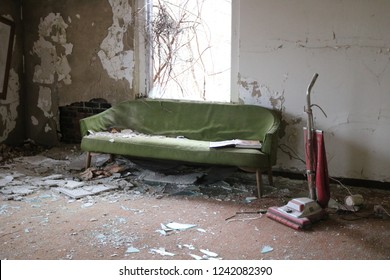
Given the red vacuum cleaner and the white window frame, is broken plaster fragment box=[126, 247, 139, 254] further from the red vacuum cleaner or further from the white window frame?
the white window frame

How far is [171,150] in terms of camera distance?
489cm

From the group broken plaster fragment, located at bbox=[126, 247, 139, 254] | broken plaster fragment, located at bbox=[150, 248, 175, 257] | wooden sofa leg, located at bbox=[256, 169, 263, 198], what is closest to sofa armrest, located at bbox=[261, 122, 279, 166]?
wooden sofa leg, located at bbox=[256, 169, 263, 198]

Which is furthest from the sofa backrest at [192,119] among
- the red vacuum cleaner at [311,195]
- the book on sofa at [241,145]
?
the red vacuum cleaner at [311,195]

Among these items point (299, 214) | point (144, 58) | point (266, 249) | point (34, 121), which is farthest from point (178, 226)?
point (34, 121)

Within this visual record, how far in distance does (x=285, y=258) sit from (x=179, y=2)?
3664 millimetres

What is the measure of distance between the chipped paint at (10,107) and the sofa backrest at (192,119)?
1730 mm

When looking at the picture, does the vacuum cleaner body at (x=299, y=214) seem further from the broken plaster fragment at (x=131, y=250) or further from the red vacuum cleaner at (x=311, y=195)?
the broken plaster fragment at (x=131, y=250)

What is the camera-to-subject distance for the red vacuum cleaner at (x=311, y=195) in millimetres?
3867

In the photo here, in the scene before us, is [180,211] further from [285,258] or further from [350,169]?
[350,169]

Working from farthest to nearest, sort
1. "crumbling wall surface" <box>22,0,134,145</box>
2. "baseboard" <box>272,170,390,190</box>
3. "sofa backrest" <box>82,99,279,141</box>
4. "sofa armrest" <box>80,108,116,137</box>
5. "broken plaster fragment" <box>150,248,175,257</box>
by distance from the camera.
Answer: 1. "crumbling wall surface" <box>22,0,134,145</box>
2. "sofa armrest" <box>80,108,116,137</box>
3. "sofa backrest" <box>82,99,279,141</box>
4. "baseboard" <box>272,170,390,190</box>
5. "broken plaster fragment" <box>150,248,175,257</box>

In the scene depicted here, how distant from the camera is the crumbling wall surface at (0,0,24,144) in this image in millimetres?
6551

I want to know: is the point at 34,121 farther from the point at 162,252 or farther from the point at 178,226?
the point at 162,252

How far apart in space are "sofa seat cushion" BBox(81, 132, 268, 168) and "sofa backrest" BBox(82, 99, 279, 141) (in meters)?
0.26

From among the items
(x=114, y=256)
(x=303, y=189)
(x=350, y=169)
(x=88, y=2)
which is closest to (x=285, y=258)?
(x=114, y=256)
